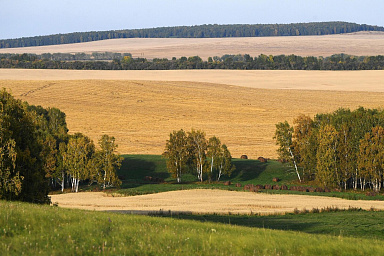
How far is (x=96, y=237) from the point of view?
18.6 m

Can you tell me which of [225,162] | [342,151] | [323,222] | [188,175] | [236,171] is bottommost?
[188,175]

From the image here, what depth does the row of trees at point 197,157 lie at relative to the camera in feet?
247

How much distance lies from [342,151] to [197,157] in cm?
1918

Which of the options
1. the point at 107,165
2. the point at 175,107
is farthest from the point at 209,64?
the point at 107,165

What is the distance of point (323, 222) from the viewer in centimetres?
3584

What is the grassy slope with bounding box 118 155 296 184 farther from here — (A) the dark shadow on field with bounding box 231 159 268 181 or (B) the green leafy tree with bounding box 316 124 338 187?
(B) the green leafy tree with bounding box 316 124 338 187

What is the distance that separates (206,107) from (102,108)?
2222 cm

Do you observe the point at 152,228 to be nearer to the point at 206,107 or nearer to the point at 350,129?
the point at 350,129

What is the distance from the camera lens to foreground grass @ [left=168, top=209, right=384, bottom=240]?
106 ft

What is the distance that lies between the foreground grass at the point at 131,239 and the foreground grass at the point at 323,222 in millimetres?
10840

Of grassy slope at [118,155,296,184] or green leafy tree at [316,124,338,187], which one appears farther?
grassy slope at [118,155,296,184]

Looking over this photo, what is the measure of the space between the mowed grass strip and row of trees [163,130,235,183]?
29.7ft

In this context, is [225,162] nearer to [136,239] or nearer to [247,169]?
[247,169]

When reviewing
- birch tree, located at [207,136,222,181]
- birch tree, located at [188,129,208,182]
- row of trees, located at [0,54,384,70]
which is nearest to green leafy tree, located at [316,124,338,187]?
birch tree, located at [207,136,222,181]
